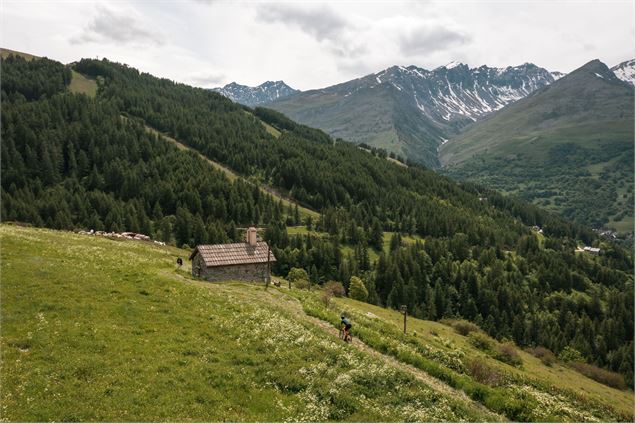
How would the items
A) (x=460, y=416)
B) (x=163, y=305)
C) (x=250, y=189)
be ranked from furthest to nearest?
(x=250, y=189)
(x=163, y=305)
(x=460, y=416)

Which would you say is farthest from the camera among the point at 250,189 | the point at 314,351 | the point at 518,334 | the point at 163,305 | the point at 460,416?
the point at 250,189

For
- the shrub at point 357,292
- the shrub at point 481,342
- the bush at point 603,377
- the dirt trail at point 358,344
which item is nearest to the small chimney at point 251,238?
the dirt trail at point 358,344

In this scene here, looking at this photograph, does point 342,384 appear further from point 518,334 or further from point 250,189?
point 250,189

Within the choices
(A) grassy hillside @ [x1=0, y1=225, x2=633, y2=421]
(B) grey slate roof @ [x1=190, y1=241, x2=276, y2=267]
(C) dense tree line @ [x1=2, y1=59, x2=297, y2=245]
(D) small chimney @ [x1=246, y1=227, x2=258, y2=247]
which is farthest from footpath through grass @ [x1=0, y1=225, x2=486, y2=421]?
(C) dense tree line @ [x1=2, y1=59, x2=297, y2=245]

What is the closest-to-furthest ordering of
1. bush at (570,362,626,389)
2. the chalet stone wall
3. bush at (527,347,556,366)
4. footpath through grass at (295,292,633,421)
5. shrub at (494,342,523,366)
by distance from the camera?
footpath through grass at (295,292,633,421)
the chalet stone wall
shrub at (494,342,523,366)
bush at (527,347,556,366)
bush at (570,362,626,389)

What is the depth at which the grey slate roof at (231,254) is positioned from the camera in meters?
50.4

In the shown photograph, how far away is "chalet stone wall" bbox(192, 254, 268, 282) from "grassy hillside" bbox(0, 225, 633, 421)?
10.4 m

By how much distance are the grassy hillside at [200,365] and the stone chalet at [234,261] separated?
1050 centimetres

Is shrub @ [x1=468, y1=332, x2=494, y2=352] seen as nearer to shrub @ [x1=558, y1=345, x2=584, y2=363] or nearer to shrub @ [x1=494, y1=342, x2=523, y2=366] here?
shrub @ [x1=494, y1=342, x2=523, y2=366]

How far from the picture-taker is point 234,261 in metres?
51.3

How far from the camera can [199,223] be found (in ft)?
429

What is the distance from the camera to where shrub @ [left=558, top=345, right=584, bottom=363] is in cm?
9512

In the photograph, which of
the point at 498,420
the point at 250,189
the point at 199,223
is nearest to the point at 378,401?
the point at 498,420

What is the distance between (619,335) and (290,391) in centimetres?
12870
